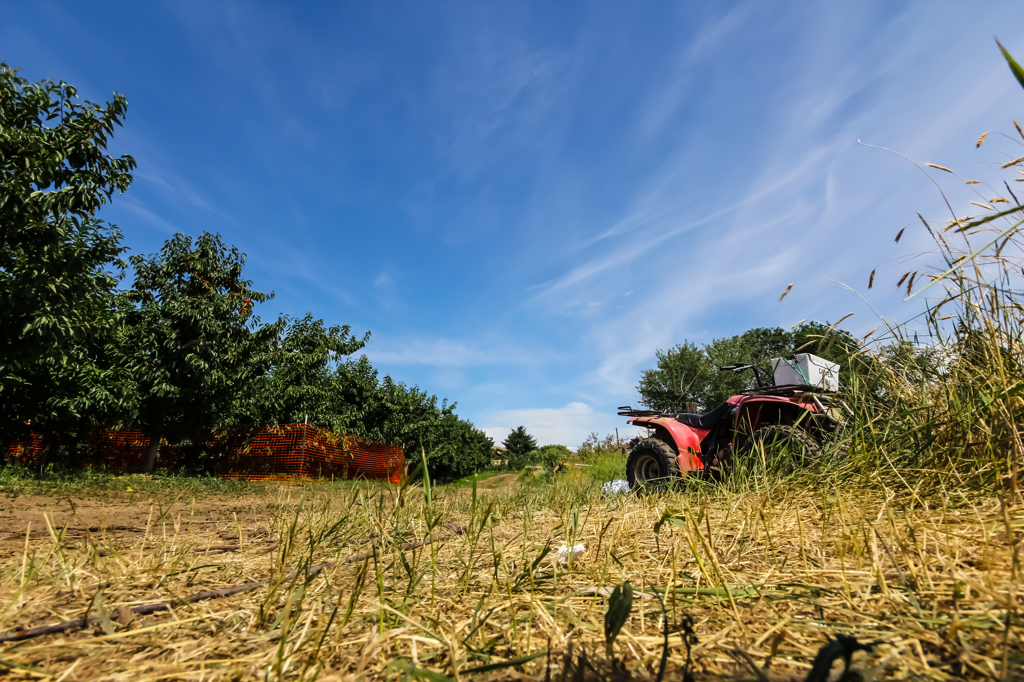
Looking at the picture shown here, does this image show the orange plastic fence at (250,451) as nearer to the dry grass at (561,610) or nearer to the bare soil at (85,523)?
the bare soil at (85,523)

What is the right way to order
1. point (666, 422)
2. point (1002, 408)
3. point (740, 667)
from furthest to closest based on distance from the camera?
1. point (666, 422)
2. point (1002, 408)
3. point (740, 667)

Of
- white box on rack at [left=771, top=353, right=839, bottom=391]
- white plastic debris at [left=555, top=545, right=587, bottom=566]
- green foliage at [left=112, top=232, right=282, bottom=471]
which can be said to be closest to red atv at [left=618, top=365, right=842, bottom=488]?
white box on rack at [left=771, top=353, right=839, bottom=391]

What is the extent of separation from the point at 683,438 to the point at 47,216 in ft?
33.8

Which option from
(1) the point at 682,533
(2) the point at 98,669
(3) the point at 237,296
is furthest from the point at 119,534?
(3) the point at 237,296

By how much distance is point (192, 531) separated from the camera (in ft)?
8.46

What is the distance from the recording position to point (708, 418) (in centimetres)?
641

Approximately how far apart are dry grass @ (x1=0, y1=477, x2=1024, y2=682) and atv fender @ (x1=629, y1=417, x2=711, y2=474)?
414 centimetres

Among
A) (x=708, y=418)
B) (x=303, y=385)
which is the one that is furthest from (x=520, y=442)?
(x=708, y=418)

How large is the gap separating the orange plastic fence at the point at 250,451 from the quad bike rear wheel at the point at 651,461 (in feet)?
31.8

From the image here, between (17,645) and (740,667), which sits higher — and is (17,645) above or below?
below

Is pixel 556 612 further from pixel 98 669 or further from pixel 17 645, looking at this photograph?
pixel 17 645

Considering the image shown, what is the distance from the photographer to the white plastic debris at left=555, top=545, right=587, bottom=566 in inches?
67.2

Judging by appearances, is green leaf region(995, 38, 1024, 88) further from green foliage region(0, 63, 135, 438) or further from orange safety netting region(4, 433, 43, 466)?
orange safety netting region(4, 433, 43, 466)

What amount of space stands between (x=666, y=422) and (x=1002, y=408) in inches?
192
